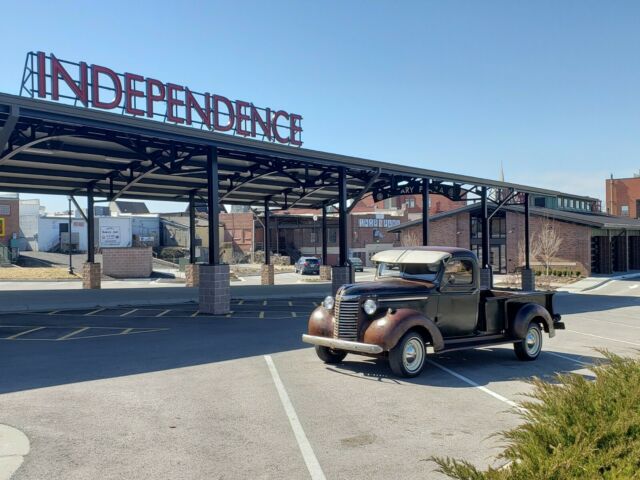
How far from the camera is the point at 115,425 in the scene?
7082mm

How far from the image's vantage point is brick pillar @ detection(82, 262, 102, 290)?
30.5 meters

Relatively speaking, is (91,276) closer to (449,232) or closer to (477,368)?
(477,368)

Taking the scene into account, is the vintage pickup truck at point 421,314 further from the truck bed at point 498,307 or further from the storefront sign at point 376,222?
the storefront sign at point 376,222

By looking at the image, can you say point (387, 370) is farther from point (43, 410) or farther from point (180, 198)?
point (180, 198)

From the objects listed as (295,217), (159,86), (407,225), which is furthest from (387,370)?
(295,217)

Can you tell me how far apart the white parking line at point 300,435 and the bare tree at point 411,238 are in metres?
43.4

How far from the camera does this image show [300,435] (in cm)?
676

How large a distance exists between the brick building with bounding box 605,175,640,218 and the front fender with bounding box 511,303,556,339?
258 feet

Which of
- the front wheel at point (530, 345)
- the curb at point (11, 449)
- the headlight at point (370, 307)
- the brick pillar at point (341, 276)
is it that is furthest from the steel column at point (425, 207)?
the curb at point (11, 449)

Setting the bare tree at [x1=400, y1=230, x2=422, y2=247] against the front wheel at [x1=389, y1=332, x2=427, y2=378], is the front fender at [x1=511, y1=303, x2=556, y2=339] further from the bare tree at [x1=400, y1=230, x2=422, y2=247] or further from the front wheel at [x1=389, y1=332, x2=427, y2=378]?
the bare tree at [x1=400, y1=230, x2=422, y2=247]

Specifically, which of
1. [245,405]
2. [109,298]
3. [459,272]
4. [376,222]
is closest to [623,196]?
[376,222]

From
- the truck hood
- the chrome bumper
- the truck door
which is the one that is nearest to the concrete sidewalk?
the chrome bumper

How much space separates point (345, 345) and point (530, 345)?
4105mm

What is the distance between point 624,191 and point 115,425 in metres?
88.4
